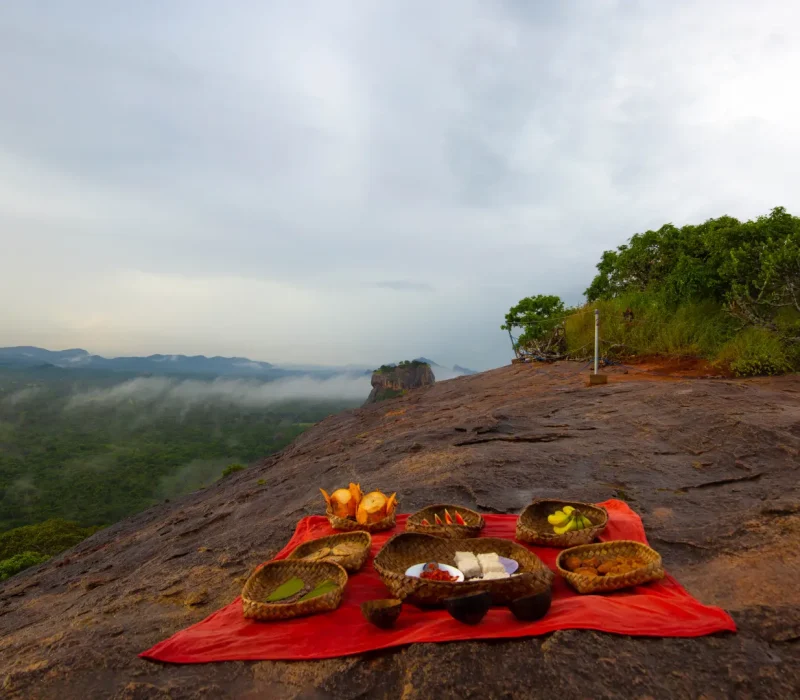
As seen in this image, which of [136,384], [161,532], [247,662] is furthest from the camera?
[136,384]

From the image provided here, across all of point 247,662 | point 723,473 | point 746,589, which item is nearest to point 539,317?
point 723,473

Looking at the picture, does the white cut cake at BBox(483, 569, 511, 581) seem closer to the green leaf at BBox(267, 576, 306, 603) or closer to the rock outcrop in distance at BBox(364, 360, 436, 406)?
the green leaf at BBox(267, 576, 306, 603)

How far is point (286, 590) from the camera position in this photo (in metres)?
2.93

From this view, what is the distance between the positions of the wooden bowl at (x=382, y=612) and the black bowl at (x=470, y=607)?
0.32 m

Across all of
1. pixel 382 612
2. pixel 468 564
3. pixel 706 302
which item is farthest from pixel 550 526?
pixel 706 302

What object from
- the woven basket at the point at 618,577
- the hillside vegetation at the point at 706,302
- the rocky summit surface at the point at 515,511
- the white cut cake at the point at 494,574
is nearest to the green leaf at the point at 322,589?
the rocky summit surface at the point at 515,511

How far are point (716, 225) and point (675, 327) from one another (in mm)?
3612

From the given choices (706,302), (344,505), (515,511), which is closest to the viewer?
(344,505)

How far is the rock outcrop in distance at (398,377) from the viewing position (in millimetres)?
64500

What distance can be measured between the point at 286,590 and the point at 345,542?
2.94ft

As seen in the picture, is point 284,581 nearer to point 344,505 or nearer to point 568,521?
point 344,505

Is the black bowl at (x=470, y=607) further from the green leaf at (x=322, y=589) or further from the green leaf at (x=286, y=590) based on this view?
the green leaf at (x=286, y=590)

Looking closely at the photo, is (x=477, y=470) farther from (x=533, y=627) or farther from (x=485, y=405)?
(x=485, y=405)

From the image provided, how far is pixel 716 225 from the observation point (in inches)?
579
